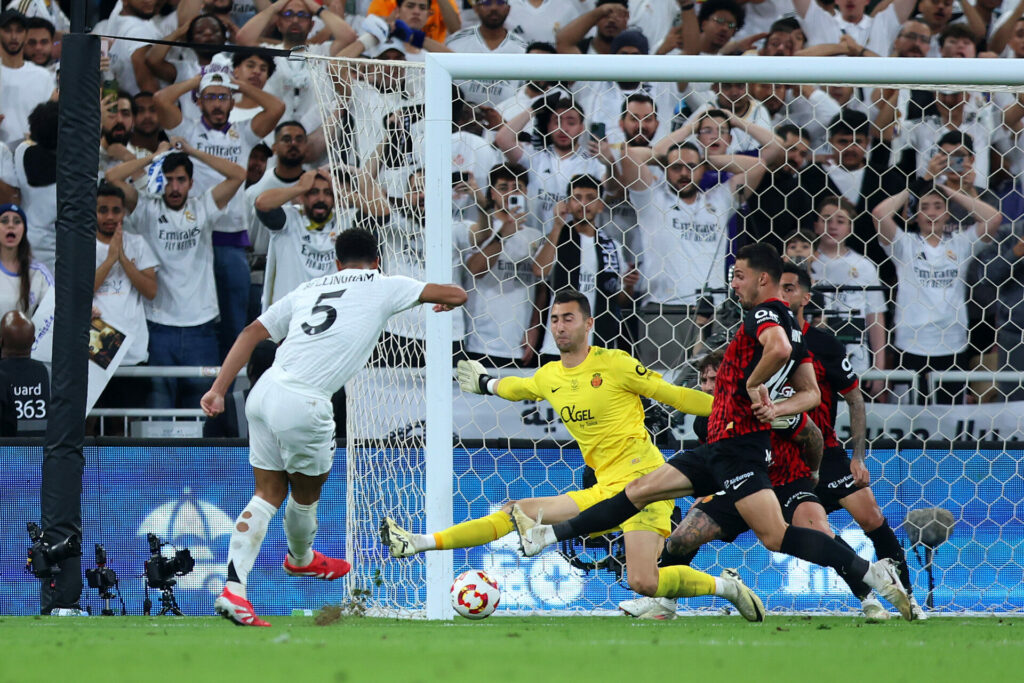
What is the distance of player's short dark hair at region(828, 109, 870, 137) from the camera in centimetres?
958

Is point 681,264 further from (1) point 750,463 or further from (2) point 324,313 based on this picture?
(2) point 324,313

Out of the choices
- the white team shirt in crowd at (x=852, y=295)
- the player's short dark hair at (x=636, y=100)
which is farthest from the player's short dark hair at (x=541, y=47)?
the white team shirt in crowd at (x=852, y=295)

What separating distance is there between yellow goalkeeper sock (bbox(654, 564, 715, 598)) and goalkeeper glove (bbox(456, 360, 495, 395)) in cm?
141

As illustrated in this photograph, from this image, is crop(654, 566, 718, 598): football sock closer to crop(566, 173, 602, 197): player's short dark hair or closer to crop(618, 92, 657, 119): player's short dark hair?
crop(566, 173, 602, 197): player's short dark hair

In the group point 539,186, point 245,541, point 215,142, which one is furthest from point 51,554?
point 539,186

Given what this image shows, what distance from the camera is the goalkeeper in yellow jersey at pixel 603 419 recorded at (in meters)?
6.52

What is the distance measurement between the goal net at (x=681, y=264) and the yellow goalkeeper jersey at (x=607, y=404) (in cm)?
90

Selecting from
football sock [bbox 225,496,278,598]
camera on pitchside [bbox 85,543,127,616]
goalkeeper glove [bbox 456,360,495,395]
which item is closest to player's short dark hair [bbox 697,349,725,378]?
goalkeeper glove [bbox 456,360,495,395]

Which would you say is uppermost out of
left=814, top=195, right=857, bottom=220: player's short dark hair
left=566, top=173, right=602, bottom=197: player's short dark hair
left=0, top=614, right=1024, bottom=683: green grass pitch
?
left=566, top=173, right=602, bottom=197: player's short dark hair

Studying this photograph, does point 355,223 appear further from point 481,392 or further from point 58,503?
point 58,503

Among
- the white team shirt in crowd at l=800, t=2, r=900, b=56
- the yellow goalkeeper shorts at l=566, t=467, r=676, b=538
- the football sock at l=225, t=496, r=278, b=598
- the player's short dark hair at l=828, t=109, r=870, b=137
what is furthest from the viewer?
the white team shirt in crowd at l=800, t=2, r=900, b=56

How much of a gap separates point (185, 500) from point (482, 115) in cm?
335

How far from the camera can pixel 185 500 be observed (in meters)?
8.12

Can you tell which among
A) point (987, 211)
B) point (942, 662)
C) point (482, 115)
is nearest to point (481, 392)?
point (482, 115)
